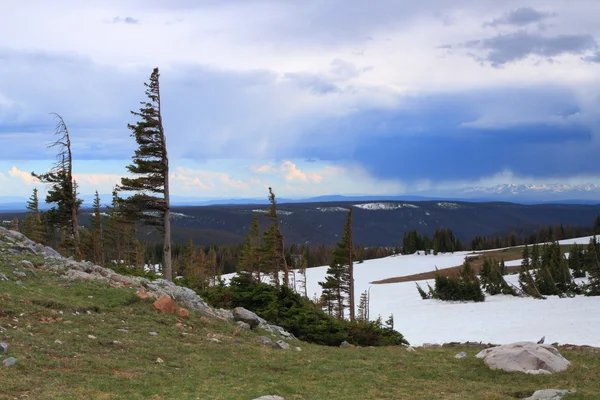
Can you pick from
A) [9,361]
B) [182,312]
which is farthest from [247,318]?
[9,361]

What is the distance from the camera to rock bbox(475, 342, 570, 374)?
14719 millimetres

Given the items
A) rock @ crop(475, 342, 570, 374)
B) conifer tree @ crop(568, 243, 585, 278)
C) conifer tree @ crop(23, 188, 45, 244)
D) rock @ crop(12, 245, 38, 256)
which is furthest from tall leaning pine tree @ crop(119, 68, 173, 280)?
conifer tree @ crop(568, 243, 585, 278)

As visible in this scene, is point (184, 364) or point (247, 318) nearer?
point (184, 364)

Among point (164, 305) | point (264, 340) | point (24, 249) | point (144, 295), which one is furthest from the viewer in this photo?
point (24, 249)

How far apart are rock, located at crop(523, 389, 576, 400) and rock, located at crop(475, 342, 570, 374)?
2902mm

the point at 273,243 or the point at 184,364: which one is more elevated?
the point at 273,243

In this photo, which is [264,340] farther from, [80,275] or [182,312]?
[80,275]

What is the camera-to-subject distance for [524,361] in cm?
1502

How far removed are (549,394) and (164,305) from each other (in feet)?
47.1

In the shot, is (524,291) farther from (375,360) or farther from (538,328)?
(375,360)

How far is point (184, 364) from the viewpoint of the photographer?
13.9 m

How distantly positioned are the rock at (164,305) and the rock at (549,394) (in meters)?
13.6

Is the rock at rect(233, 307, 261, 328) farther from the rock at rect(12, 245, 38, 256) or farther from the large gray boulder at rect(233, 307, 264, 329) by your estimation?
the rock at rect(12, 245, 38, 256)

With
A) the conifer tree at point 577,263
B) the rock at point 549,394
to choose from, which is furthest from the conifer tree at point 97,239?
the conifer tree at point 577,263
